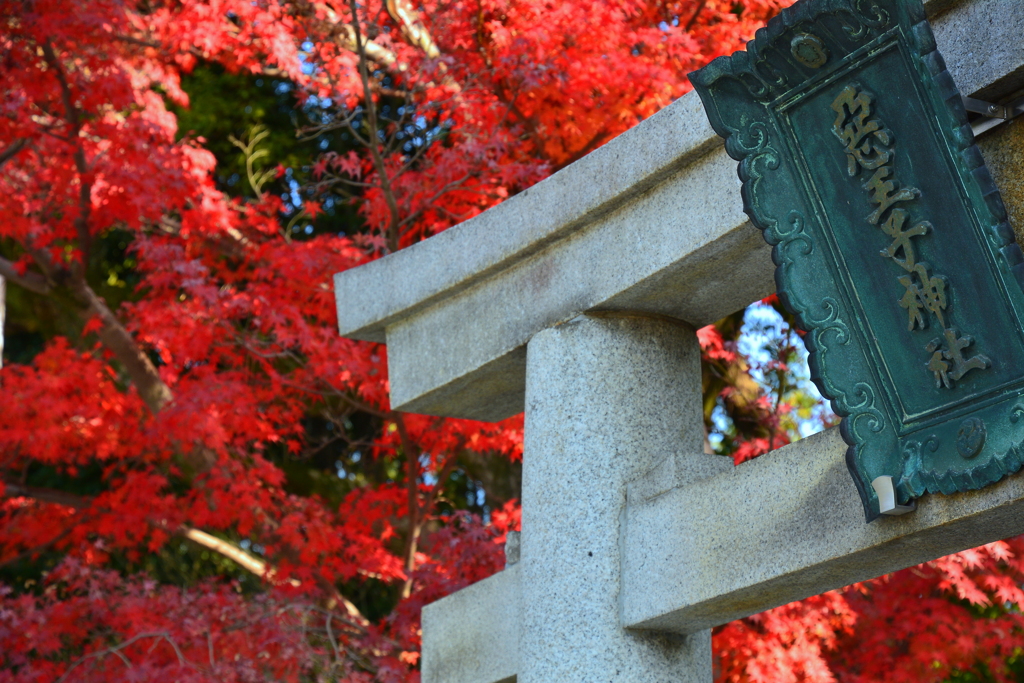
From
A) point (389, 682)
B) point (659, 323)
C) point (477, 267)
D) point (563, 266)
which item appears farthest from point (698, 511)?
point (389, 682)

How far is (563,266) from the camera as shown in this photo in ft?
12.3

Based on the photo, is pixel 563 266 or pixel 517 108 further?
pixel 517 108

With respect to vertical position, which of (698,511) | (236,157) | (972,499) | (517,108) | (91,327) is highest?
(236,157)

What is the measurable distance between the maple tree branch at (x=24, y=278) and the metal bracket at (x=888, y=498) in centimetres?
642

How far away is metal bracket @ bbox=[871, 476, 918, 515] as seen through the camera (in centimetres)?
260

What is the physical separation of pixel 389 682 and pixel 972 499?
3737 millimetres

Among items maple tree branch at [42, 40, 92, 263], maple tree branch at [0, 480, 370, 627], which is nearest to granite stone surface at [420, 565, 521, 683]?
maple tree branch at [0, 480, 370, 627]

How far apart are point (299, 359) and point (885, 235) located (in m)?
4.77

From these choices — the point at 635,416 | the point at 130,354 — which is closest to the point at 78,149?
the point at 130,354

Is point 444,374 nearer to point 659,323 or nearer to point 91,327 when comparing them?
point 659,323

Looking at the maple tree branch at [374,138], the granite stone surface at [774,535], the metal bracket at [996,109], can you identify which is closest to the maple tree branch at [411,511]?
the maple tree branch at [374,138]

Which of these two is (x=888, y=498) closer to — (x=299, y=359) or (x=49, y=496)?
(x=299, y=359)

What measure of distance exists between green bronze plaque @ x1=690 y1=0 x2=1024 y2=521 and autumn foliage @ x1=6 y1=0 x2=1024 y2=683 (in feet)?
9.66

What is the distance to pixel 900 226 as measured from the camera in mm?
2590
